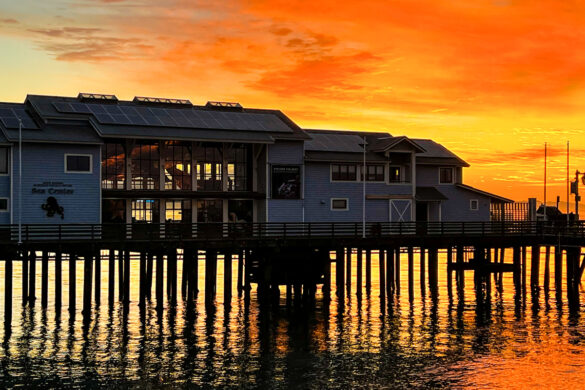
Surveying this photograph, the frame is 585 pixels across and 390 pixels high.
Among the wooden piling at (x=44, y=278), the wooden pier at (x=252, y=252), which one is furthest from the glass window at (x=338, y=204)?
the wooden piling at (x=44, y=278)

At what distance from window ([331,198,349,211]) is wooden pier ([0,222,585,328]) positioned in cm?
286

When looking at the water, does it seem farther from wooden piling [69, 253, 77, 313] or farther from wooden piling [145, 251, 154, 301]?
wooden piling [145, 251, 154, 301]

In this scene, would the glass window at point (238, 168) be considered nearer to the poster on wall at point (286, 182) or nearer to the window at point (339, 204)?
the poster on wall at point (286, 182)

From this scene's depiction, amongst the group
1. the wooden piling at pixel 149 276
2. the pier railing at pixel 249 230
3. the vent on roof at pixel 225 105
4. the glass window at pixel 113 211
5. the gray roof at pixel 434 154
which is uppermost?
the vent on roof at pixel 225 105

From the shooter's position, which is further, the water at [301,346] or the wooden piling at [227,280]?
the wooden piling at [227,280]

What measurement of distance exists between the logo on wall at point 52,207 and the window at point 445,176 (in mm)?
35524

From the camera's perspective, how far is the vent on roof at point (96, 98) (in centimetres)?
6669

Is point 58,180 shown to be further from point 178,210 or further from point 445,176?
point 445,176

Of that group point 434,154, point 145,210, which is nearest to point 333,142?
point 434,154

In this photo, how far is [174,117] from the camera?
6575 centimetres

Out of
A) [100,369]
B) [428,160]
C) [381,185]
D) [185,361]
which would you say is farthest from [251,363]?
[428,160]

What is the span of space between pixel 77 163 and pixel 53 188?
2.45 m

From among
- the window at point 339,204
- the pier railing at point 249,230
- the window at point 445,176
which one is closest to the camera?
the pier railing at point 249,230

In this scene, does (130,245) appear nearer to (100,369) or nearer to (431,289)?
(100,369)
